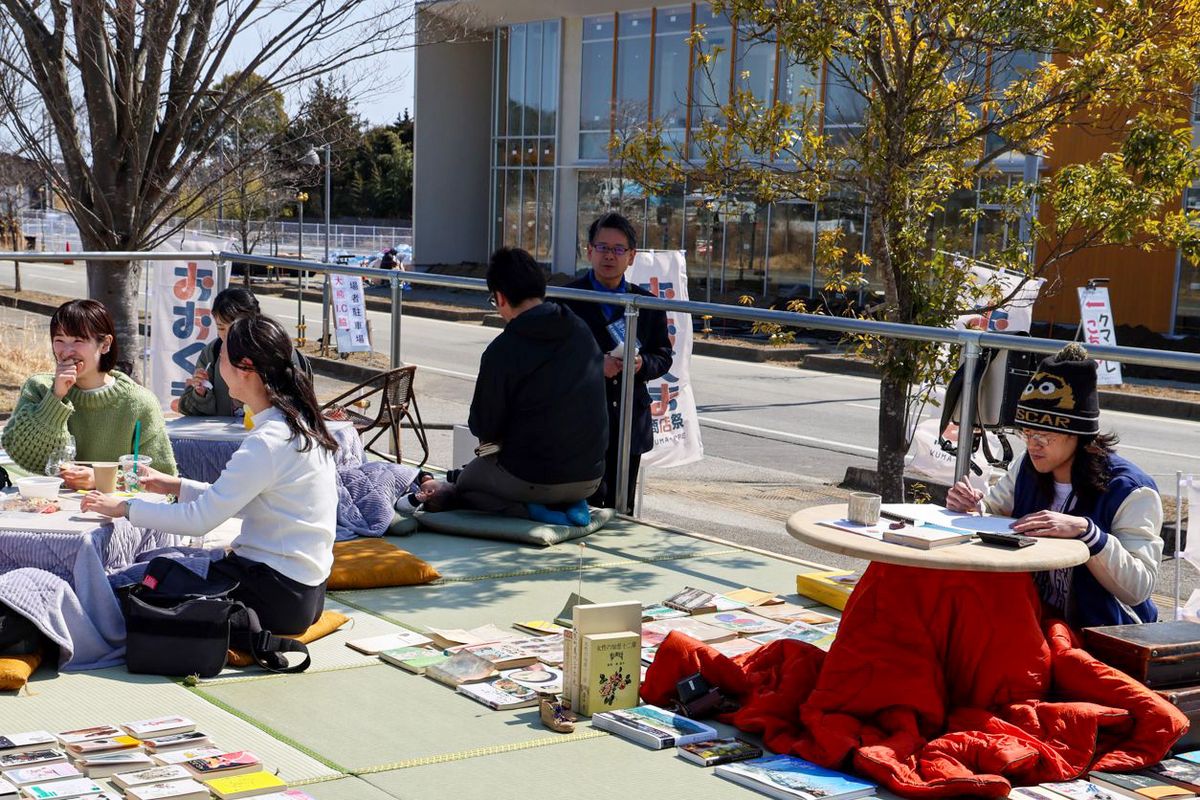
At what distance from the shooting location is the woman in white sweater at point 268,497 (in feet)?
15.7

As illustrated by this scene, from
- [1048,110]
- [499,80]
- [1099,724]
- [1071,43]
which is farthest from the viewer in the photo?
[499,80]

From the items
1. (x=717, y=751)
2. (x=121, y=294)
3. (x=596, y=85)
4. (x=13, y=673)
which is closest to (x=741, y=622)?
(x=717, y=751)

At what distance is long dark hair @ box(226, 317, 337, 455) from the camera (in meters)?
4.77

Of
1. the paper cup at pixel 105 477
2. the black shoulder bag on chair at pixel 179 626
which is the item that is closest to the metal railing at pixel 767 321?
the paper cup at pixel 105 477

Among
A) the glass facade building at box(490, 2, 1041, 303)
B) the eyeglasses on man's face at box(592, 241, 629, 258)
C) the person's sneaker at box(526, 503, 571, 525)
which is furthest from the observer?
the glass facade building at box(490, 2, 1041, 303)

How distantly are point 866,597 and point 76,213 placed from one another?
795 cm

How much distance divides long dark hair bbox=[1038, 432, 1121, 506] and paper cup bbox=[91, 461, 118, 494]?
135 inches

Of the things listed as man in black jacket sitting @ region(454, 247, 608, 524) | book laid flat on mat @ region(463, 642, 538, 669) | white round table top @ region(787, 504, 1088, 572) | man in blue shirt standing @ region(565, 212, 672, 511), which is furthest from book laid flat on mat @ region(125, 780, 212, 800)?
man in blue shirt standing @ region(565, 212, 672, 511)

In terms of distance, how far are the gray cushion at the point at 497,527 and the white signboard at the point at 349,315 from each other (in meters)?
11.4

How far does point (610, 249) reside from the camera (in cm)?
753

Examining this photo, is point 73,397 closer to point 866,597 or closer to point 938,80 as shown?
point 866,597

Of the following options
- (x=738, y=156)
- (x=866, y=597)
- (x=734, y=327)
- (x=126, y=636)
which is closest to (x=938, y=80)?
(x=738, y=156)

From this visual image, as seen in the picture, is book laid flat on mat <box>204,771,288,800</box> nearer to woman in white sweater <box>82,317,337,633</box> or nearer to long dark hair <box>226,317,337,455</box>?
woman in white sweater <box>82,317,337,633</box>

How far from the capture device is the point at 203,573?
5047 millimetres
